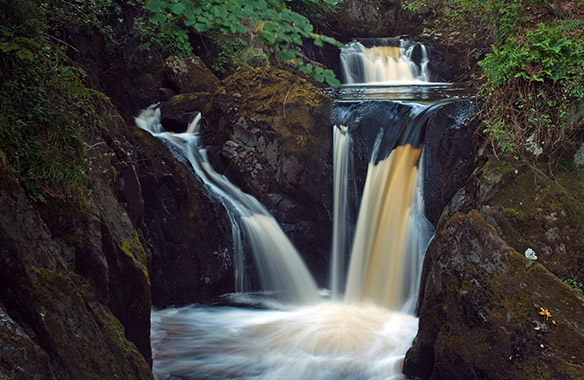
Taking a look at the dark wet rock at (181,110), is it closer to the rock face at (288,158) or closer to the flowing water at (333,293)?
the flowing water at (333,293)

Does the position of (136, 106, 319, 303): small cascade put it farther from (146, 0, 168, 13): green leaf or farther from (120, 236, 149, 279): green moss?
(146, 0, 168, 13): green leaf

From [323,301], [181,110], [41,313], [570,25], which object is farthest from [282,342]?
[181,110]

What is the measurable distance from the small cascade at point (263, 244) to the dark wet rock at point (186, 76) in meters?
2.72

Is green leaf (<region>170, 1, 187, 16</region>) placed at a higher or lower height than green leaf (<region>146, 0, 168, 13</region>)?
lower

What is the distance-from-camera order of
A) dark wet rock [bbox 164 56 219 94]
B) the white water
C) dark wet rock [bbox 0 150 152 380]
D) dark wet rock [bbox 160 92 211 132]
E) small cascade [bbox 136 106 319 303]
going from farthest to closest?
dark wet rock [bbox 164 56 219 94], dark wet rock [bbox 160 92 211 132], the white water, small cascade [bbox 136 106 319 303], dark wet rock [bbox 0 150 152 380]

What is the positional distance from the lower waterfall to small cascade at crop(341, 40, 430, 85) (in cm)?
682

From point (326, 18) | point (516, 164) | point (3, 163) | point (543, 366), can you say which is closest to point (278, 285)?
point (516, 164)

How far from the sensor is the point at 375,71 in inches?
563

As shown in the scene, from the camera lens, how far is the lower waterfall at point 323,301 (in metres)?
5.20

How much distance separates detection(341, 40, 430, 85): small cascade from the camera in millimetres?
14180

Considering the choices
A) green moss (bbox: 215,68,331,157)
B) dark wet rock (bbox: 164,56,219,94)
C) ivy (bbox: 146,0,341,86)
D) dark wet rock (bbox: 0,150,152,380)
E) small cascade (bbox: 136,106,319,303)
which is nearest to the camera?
dark wet rock (bbox: 0,150,152,380)

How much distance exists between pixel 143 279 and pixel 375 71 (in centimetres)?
1137

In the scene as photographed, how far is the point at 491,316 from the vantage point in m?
4.04

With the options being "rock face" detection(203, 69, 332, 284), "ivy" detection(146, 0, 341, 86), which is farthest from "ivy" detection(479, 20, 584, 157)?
"ivy" detection(146, 0, 341, 86)
